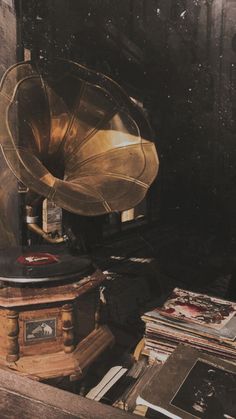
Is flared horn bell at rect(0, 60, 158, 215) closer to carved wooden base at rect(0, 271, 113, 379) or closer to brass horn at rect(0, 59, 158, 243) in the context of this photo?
brass horn at rect(0, 59, 158, 243)

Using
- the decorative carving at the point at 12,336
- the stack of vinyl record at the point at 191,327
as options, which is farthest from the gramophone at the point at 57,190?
the stack of vinyl record at the point at 191,327

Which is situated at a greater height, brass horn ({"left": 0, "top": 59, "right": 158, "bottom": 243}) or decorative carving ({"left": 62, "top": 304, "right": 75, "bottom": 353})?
brass horn ({"left": 0, "top": 59, "right": 158, "bottom": 243})

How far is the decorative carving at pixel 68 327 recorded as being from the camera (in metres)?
1.12

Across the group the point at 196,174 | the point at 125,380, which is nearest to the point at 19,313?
the point at 125,380

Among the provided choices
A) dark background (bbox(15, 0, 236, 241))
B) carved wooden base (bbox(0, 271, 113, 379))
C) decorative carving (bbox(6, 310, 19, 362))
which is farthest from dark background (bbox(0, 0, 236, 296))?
decorative carving (bbox(6, 310, 19, 362))

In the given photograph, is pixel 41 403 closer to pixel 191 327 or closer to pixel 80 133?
pixel 191 327

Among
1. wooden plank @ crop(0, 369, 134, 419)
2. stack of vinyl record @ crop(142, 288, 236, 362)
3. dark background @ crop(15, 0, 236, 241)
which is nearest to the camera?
wooden plank @ crop(0, 369, 134, 419)

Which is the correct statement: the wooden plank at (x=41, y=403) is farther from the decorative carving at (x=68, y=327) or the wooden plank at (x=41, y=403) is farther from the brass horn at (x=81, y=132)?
the brass horn at (x=81, y=132)

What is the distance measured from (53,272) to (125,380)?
0.42 meters

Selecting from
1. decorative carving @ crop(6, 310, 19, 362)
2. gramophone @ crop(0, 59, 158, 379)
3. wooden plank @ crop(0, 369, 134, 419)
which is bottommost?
wooden plank @ crop(0, 369, 134, 419)

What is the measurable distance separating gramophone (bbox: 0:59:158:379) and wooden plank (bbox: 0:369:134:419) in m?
0.07

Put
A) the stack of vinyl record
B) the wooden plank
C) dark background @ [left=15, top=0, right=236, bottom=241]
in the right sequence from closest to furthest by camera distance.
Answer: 1. the wooden plank
2. the stack of vinyl record
3. dark background @ [left=15, top=0, right=236, bottom=241]

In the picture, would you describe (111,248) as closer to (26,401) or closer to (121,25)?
(26,401)

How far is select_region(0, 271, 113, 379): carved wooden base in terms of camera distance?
42.9 inches
